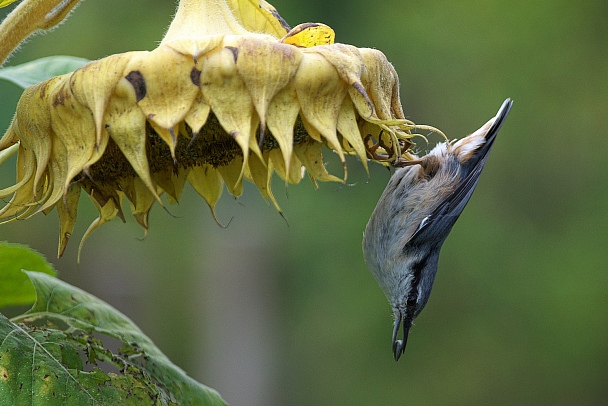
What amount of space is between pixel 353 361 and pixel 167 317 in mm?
3282

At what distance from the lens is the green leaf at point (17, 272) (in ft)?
6.11

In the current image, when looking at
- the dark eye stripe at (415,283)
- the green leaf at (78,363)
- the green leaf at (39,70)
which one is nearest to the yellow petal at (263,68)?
the green leaf at (78,363)

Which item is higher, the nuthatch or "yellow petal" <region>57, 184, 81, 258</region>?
"yellow petal" <region>57, 184, 81, 258</region>

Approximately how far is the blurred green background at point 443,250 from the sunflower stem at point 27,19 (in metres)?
9.18

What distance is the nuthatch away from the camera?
9.10 ft

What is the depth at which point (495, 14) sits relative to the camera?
11617mm

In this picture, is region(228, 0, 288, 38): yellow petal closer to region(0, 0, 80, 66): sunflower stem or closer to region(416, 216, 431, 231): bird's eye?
region(0, 0, 80, 66): sunflower stem

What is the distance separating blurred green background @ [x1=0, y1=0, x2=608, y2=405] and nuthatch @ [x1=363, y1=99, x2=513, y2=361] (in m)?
7.69

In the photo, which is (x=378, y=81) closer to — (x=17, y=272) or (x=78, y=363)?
(x=78, y=363)

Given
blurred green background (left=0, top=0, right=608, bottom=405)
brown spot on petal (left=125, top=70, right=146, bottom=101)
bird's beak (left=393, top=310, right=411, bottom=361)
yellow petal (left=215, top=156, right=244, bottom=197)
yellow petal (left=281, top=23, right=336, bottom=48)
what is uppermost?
brown spot on petal (left=125, top=70, right=146, bottom=101)

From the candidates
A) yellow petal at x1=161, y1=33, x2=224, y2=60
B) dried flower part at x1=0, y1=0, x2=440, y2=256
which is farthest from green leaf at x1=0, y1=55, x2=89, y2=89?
yellow petal at x1=161, y1=33, x2=224, y2=60

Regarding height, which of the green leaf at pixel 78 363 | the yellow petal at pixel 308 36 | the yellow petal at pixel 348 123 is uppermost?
the yellow petal at pixel 308 36

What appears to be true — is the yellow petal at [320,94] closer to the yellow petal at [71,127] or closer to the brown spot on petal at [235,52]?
the brown spot on petal at [235,52]

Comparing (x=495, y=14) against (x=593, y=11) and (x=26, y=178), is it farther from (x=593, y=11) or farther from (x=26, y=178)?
(x=26, y=178)
